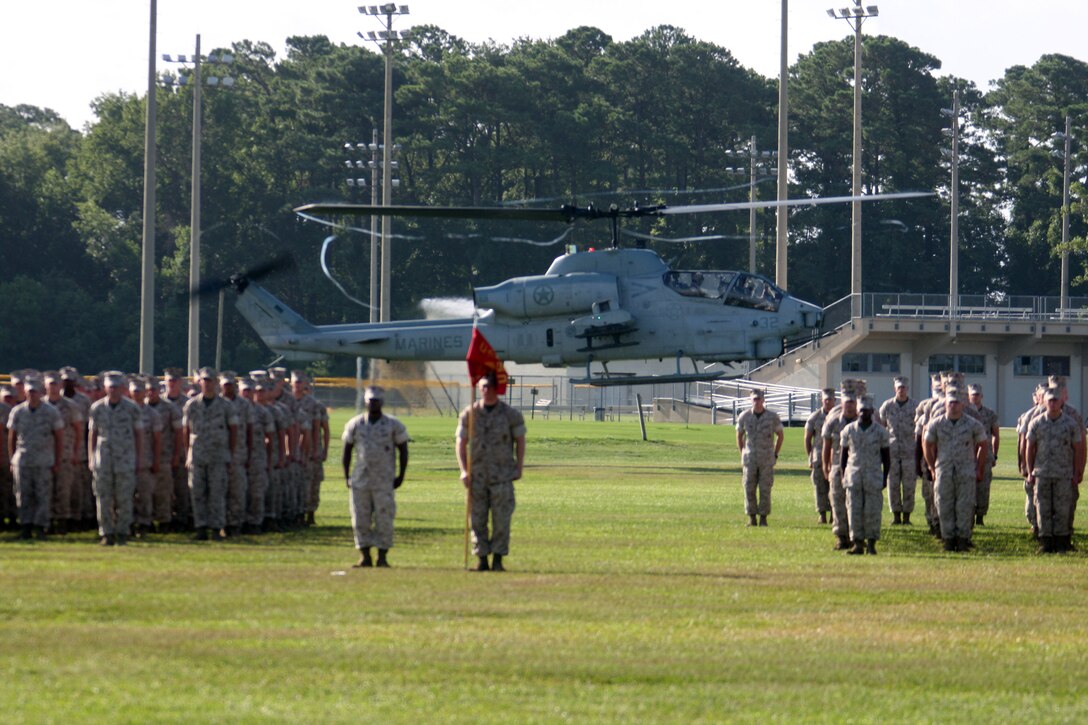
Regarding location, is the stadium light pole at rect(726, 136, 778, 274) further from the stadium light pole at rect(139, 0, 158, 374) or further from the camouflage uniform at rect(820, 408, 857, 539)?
the camouflage uniform at rect(820, 408, 857, 539)

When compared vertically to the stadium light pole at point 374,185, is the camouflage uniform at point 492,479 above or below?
below

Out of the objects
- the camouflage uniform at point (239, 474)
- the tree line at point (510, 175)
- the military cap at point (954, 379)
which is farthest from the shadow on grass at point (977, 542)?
the tree line at point (510, 175)

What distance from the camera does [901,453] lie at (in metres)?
23.1

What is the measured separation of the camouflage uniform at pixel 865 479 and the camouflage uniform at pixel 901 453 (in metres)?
3.79

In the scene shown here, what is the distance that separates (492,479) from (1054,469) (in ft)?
21.3

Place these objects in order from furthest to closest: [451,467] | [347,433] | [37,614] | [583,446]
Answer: [583,446] < [451,467] < [347,433] < [37,614]

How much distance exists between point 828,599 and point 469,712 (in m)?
5.75

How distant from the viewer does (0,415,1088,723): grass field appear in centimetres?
1023

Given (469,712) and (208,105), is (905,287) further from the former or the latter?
(469,712)

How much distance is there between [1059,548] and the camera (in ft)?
64.7

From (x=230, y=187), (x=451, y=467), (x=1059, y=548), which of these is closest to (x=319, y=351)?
(x=451, y=467)

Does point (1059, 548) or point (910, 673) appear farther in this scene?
point (1059, 548)

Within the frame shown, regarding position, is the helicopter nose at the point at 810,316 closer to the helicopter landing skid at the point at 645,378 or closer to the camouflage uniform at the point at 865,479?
the helicopter landing skid at the point at 645,378

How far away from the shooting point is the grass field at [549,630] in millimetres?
10227
